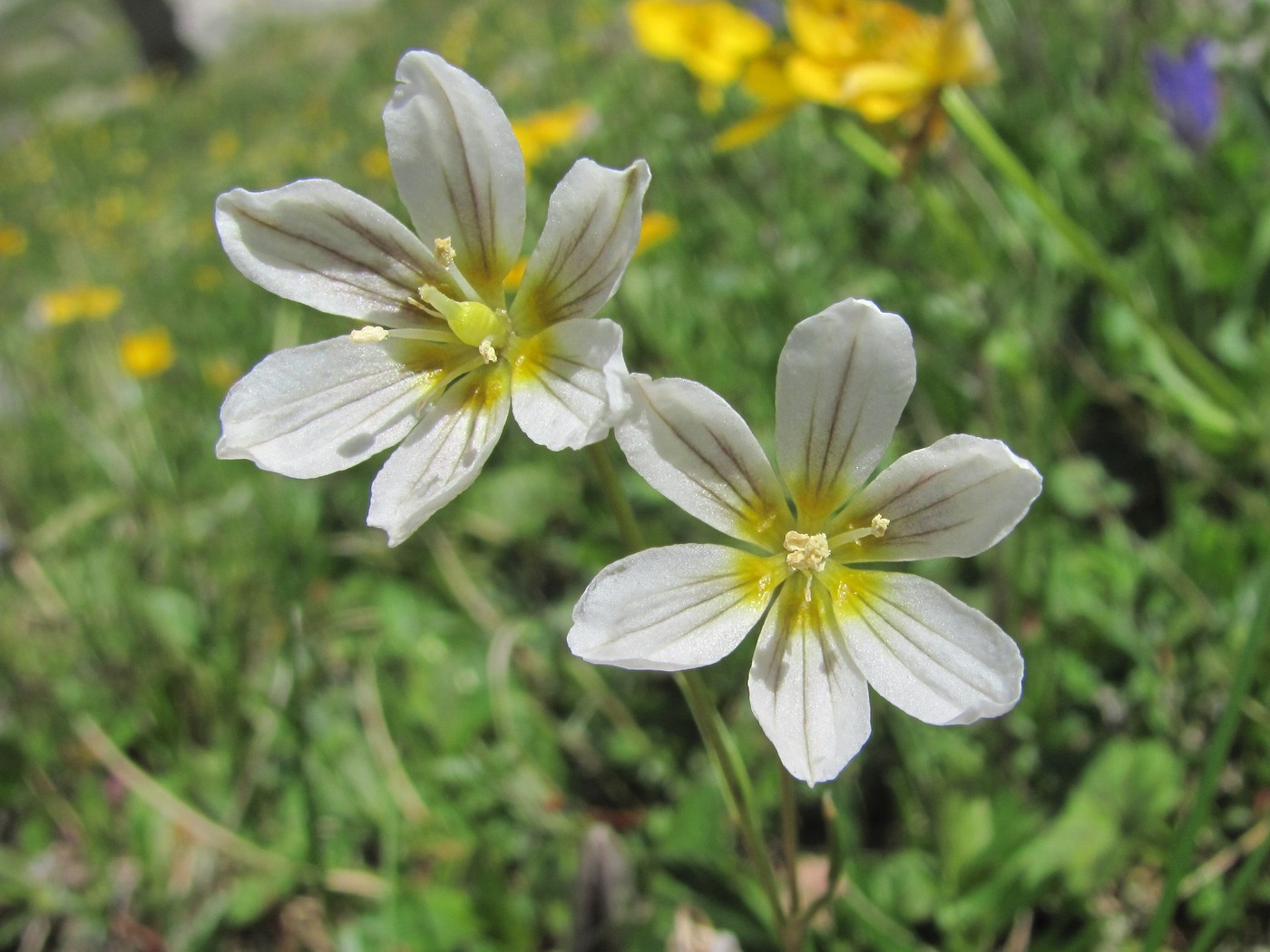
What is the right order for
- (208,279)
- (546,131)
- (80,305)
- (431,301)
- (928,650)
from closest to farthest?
(928,650)
(431,301)
(546,131)
(80,305)
(208,279)

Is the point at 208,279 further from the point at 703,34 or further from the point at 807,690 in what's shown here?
the point at 807,690

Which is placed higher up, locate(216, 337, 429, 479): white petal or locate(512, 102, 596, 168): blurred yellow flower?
locate(216, 337, 429, 479): white petal

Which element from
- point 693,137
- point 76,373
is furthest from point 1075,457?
point 76,373

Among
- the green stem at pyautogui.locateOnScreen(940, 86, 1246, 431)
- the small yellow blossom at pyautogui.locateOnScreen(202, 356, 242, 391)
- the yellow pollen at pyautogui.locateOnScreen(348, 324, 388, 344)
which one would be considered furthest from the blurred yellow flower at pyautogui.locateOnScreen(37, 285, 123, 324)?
the green stem at pyautogui.locateOnScreen(940, 86, 1246, 431)

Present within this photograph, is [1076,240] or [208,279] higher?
[1076,240]

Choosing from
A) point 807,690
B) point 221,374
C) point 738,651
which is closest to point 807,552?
point 807,690

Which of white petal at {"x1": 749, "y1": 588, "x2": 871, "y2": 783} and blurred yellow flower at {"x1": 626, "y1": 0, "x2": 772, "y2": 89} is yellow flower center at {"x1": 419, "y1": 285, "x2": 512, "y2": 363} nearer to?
white petal at {"x1": 749, "y1": 588, "x2": 871, "y2": 783}
